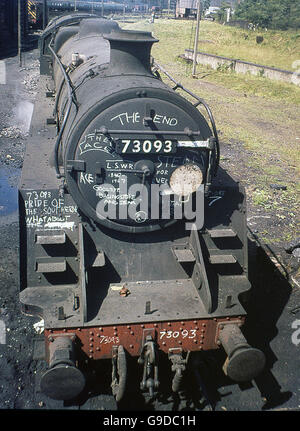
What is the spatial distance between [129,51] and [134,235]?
7.51ft

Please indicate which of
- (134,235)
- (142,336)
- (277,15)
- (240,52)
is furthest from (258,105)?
(277,15)

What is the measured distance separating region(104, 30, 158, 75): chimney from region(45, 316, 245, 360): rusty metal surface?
10.1 ft

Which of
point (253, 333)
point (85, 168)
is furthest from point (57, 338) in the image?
point (253, 333)

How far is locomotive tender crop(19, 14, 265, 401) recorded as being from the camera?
421 cm

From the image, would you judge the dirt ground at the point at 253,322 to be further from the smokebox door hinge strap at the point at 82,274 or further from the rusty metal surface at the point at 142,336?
the smokebox door hinge strap at the point at 82,274

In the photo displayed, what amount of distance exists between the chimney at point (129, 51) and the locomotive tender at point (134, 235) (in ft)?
0.05

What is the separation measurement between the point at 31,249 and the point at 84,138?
4.67ft

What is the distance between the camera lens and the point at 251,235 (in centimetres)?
830

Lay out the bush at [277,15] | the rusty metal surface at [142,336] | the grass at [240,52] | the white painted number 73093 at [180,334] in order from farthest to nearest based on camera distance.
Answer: the bush at [277,15]
the grass at [240,52]
the white painted number 73093 at [180,334]
the rusty metal surface at [142,336]

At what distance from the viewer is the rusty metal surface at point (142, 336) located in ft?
13.6

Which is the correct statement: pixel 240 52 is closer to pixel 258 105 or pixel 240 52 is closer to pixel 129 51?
pixel 258 105

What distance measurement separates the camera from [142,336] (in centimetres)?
427

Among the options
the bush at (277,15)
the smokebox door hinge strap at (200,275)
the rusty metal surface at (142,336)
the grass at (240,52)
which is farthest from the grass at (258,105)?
the rusty metal surface at (142,336)
